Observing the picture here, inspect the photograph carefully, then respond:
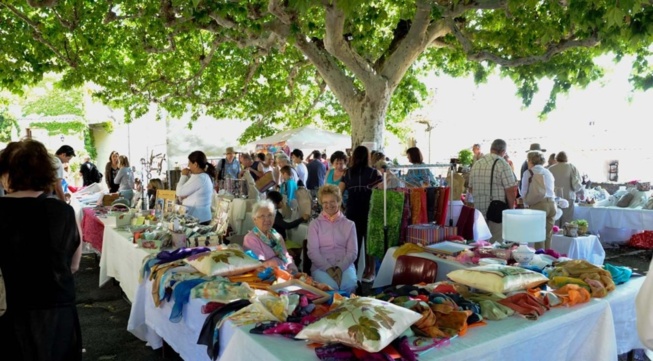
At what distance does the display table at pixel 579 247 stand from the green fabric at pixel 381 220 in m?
2.05

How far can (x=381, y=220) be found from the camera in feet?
14.9

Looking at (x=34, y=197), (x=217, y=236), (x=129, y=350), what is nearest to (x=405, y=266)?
(x=217, y=236)

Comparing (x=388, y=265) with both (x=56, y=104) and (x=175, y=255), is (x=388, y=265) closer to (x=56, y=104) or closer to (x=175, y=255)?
(x=175, y=255)

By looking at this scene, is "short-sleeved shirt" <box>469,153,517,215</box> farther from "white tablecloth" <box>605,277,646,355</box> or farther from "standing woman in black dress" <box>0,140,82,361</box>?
"standing woman in black dress" <box>0,140,82,361</box>

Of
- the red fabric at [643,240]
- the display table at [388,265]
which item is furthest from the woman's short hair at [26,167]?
the red fabric at [643,240]

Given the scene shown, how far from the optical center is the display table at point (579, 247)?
17.1ft

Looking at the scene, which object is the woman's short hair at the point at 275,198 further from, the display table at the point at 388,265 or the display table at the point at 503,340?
the display table at the point at 503,340

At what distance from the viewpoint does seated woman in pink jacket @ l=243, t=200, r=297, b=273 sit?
3451mm

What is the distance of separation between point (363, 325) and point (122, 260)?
10.8 feet

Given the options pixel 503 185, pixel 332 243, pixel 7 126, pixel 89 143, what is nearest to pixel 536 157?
pixel 503 185

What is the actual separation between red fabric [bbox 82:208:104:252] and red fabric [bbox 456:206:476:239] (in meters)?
3.97

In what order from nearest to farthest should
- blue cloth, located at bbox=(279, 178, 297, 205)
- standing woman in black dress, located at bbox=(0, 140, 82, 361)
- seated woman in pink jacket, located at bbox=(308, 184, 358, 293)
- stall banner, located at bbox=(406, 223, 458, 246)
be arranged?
standing woman in black dress, located at bbox=(0, 140, 82, 361), seated woman in pink jacket, located at bbox=(308, 184, 358, 293), stall banner, located at bbox=(406, 223, 458, 246), blue cloth, located at bbox=(279, 178, 297, 205)

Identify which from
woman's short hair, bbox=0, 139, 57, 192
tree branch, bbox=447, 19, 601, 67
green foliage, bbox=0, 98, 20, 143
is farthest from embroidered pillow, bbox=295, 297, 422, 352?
green foliage, bbox=0, 98, 20, 143

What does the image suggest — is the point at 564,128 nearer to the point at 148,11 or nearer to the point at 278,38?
the point at 278,38
